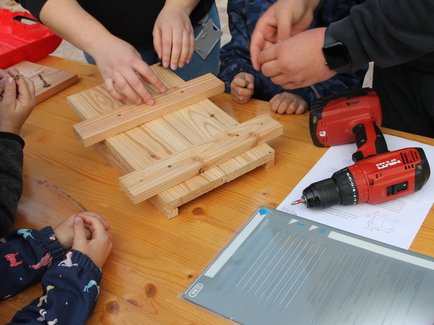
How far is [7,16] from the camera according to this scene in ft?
4.70

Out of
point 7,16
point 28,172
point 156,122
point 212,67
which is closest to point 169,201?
point 156,122

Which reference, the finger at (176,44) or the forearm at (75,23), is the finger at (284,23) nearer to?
the finger at (176,44)

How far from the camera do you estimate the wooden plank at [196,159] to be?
77 cm

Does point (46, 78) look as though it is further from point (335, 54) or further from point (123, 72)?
point (335, 54)

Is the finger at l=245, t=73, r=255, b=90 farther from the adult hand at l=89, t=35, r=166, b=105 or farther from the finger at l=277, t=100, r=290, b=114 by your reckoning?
the adult hand at l=89, t=35, r=166, b=105

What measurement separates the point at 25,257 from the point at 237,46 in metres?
0.77

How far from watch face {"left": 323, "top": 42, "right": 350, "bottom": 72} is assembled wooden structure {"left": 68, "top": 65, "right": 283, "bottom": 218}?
0.51 ft

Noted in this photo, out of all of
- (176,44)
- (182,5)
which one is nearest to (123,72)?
(176,44)

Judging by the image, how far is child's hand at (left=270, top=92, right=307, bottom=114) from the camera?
3.37 feet

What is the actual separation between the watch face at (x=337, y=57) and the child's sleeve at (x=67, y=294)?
1.66 feet

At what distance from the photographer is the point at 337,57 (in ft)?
2.57

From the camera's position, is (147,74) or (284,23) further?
(147,74)

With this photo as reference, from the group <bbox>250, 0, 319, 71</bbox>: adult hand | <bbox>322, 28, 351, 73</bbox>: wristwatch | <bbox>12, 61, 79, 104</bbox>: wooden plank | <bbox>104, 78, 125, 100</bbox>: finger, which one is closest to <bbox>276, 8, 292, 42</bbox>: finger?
<bbox>250, 0, 319, 71</bbox>: adult hand

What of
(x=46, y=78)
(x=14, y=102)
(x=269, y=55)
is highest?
(x=269, y=55)
